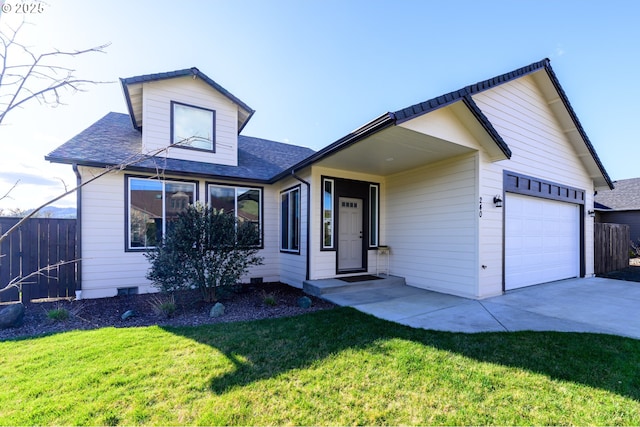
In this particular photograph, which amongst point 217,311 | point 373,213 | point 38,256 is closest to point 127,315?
point 217,311

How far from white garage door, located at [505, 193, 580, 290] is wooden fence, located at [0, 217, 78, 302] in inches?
401

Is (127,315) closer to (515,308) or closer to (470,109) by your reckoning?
(515,308)

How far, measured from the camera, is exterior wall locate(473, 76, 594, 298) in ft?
20.4

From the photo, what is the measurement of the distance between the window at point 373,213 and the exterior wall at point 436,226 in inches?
14.1

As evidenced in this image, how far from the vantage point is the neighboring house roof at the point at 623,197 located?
15539 millimetres

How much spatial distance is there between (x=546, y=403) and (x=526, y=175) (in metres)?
6.52

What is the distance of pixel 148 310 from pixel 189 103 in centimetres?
566

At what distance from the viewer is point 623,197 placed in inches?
650

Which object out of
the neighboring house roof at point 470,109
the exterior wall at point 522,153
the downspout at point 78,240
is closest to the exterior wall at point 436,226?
the exterior wall at point 522,153

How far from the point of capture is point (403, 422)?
227 cm

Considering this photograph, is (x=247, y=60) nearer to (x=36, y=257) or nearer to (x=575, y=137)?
(x=36, y=257)

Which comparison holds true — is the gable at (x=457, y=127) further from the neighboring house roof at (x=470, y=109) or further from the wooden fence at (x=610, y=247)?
the wooden fence at (x=610, y=247)

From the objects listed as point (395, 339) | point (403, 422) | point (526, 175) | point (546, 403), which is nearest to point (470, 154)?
point (526, 175)
